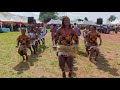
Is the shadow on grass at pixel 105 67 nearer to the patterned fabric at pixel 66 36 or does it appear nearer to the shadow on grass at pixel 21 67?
the patterned fabric at pixel 66 36

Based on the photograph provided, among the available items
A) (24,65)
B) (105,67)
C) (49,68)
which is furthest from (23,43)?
(105,67)

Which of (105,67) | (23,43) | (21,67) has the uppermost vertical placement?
(23,43)

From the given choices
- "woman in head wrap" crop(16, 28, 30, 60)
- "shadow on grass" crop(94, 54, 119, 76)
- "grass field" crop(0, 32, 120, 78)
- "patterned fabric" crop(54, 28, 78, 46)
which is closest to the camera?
"patterned fabric" crop(54, 28, 78, 46)

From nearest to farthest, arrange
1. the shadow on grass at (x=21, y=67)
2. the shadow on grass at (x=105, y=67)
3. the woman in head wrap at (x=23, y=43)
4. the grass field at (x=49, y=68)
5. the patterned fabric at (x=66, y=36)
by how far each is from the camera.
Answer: the patterned fabric at (x=66, y=36) < the grass field at (x=49, y=68) < the shadow on grass at (x=21, y=67) < the shadow on grass at (x=105, y=67) < the woman in head wrap at (x=23, y=43)

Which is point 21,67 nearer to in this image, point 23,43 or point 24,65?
point 24,65

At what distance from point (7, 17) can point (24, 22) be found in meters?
5.90

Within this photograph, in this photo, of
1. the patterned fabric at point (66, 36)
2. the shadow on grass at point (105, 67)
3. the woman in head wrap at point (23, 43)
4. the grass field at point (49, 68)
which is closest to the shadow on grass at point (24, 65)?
the grass field at point (49, 68)

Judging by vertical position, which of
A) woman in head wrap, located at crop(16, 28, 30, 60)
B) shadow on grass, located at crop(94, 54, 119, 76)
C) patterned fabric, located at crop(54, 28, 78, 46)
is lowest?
shadow on grass, located at crop(94, 54, 119, 76)

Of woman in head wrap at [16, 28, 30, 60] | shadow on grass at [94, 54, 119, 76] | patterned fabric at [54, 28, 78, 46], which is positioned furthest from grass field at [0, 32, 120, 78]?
patterned fabric at [54, 28, 78, 46]

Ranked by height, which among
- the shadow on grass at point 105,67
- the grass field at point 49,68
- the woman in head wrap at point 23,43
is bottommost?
the shadow on grass at point 105,67

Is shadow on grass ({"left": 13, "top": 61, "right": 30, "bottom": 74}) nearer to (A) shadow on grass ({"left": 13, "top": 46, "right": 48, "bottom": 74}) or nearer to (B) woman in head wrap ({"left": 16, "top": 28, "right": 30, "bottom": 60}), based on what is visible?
(A) shadow on grass ({"left": 13, "top": 46, "right": 48, "bottom": 74})

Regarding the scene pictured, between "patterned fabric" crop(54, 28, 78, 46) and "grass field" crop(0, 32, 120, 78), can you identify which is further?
"grass field" crop(0, 32, 120, 78)

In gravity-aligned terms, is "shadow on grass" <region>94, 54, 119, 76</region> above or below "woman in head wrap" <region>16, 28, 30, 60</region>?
below
